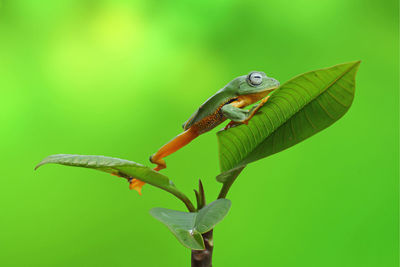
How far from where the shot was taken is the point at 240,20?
1641 mm

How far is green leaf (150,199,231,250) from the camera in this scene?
0.59 m

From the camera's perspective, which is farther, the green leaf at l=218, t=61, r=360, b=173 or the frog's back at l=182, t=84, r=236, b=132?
the frog's back at l=182, t=84, r=236, b=132

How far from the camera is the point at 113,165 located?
658 mm

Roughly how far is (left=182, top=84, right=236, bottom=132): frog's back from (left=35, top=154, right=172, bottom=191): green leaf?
0.45 feet

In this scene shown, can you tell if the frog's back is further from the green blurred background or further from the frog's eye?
the green blurred background

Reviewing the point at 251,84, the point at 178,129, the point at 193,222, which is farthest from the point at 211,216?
the point at 178,129

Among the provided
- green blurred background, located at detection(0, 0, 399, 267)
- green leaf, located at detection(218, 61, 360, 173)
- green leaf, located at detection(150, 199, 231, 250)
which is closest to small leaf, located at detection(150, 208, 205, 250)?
green leaf, located at detection(150, 199, 231, 250)

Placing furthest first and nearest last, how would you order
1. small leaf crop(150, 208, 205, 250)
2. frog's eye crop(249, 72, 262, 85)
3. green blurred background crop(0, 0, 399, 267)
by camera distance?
green blurred background crop(0, 0, 399, 267) < frog's eye crop(249, 72, 262, 85) < small leaf crop(150, 208, 205, 250)

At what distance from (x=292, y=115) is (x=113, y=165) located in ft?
1.05

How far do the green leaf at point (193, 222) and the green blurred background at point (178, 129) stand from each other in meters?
0.86

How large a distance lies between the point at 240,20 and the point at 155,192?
2.65 feet

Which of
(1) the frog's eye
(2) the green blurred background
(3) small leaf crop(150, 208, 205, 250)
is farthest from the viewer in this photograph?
(2) the green blurred background

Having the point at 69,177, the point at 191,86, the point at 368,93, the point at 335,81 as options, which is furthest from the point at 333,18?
the point at 69,177

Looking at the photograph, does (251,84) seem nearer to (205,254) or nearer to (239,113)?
(239,113)
